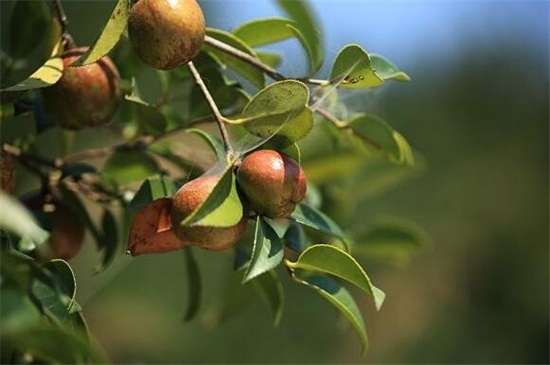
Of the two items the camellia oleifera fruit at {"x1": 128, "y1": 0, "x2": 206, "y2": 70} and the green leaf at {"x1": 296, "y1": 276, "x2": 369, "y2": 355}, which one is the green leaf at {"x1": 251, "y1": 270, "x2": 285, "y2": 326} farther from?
the camellia oleifera fruit at {"x1": 128, "y1": 0, "x2": 206, "y2": 70}

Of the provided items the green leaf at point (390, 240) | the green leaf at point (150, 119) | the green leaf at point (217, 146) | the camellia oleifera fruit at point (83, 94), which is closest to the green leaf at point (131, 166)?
the green leaf at point (150, 119)

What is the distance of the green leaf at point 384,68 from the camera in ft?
2.31

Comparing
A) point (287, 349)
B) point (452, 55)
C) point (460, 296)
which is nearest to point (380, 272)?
point (460, 296)

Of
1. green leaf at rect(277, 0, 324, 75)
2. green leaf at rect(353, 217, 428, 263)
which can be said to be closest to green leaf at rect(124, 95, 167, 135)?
green leaf at rect(277, 0, 324, 75)

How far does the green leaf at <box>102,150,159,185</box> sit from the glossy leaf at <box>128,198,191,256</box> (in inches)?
10.2

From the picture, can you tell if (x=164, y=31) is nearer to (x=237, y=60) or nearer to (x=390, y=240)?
(x=237, y=60)

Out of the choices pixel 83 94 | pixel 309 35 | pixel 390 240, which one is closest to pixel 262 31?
pixel 309 35

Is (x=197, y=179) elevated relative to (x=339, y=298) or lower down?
elevated

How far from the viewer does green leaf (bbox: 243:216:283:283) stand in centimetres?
59

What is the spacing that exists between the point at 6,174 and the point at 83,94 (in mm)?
86

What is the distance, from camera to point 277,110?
2.03ft

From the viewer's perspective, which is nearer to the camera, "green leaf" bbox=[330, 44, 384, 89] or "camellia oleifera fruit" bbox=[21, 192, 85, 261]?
"green leaf" bbox=[330, 44, 384, 89]

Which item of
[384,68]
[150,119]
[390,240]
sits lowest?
[390,240]

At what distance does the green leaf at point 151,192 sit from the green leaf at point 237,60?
0.37 ft
